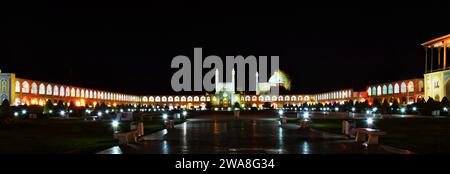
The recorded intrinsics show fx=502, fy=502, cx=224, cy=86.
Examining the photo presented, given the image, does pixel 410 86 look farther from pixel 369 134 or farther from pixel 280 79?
pixel 369 134

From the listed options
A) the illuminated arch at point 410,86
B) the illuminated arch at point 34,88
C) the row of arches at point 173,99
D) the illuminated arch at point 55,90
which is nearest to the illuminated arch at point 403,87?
the illuminated arch at point 410,86

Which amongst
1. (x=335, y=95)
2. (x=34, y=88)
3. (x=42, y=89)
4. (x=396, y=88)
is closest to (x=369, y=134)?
(x=34, y=88)

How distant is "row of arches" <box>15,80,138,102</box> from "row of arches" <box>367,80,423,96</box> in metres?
53.6

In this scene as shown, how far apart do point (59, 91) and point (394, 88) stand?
5552 centimetres

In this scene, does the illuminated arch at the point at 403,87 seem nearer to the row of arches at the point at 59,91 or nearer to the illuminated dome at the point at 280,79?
the illuminated dome at the point at 280,79

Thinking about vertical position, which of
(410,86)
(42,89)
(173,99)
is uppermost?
(410,86)

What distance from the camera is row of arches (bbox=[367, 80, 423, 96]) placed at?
76375mm

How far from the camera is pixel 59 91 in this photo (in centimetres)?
8125
